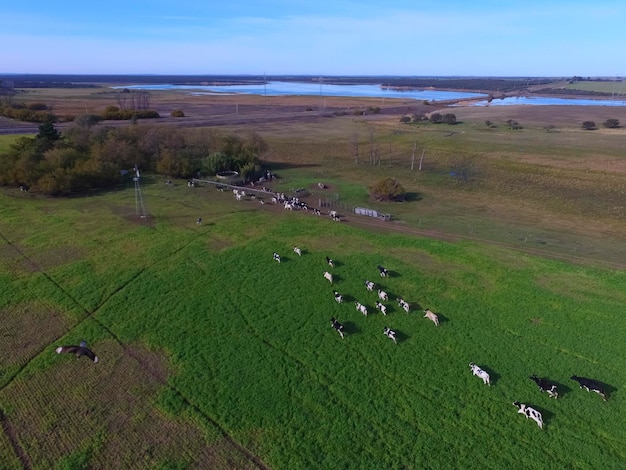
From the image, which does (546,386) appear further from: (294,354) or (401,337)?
(294,354)

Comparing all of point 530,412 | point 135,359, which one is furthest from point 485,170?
point 135,359

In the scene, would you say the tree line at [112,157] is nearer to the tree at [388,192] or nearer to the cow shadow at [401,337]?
the tree at [388,192]

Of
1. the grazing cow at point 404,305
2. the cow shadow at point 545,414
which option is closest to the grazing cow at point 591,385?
the cow shadow at point 545,414

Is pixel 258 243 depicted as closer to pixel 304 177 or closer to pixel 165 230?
pixel 165 230

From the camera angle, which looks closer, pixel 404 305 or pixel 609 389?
pixel 609 389

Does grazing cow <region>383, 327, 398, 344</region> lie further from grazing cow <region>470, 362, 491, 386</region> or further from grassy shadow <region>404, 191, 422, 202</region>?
grassy shadow <region>404, 191, 422, 202</region>

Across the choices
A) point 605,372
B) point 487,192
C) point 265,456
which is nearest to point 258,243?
point 265,456

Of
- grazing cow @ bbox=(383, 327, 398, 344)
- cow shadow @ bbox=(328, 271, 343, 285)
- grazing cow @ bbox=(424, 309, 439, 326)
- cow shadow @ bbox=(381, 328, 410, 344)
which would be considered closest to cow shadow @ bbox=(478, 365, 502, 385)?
grazing cow @ bbox=(424, 309, 439, 326)
